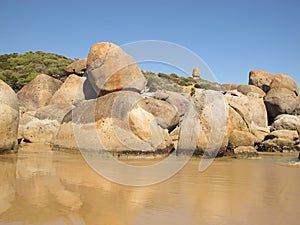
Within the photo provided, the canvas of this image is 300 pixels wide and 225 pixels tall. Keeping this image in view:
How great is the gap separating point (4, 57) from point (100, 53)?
26.9 meters

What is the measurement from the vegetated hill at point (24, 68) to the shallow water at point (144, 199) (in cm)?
1805

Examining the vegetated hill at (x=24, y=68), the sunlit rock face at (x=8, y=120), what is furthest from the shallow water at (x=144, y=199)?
the vegetated hill at (x=24, y=68)

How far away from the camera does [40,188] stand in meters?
4.48

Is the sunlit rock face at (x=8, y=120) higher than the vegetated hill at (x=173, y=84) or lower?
lower

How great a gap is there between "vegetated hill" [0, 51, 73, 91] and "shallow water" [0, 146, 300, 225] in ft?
59.2

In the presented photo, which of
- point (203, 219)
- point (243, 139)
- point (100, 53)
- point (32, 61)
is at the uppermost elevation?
point (32, 61)

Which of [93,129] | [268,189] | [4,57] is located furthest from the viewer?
[4,57]

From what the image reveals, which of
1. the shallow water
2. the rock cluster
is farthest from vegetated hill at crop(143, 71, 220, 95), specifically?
the shallow water

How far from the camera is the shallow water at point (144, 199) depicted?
3.32 meters

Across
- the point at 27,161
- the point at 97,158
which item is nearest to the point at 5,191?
the point at 27,161

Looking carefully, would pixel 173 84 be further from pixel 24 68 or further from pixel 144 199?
pixel 144 199

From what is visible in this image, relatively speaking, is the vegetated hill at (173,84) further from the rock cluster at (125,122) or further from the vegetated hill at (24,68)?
the rock cluster at (125,122)

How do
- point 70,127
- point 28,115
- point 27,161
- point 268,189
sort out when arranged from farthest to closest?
point 28,115 < point 70,127 < point 27,161 < point 268,189

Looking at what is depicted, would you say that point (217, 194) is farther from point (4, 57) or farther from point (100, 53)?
point (4, 57)
